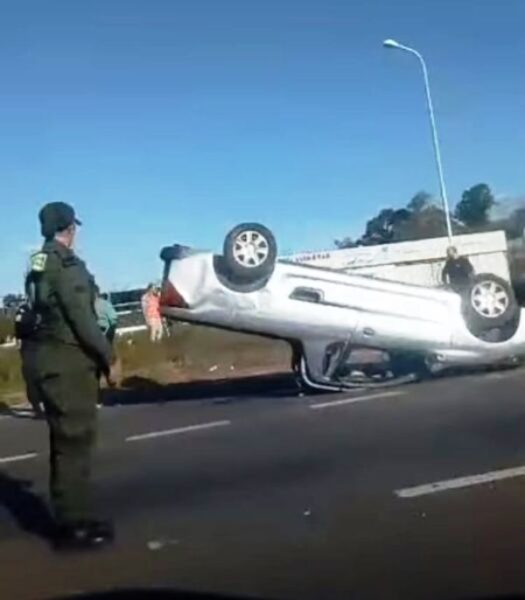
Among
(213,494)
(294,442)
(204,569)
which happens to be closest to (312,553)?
(204,569)

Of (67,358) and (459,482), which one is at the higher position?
(67,358)

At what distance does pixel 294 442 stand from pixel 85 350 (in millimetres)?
3983

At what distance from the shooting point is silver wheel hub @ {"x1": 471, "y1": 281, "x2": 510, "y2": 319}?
1412 cm

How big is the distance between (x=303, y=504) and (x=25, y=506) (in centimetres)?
202

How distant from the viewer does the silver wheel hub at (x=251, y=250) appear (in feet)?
44.7

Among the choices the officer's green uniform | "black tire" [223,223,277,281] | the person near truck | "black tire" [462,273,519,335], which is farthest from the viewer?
the person near truck

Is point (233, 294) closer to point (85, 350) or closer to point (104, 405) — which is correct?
point (104, 405)

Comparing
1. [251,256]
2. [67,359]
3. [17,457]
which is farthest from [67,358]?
[251,256]

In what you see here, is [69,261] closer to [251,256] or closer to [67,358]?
[67,358]

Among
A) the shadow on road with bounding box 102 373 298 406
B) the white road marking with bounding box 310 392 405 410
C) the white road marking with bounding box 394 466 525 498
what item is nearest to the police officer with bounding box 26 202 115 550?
the white road marking with bounding box 394 466 525 498

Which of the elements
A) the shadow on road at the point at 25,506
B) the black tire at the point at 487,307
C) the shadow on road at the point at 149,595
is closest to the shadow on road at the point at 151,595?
the shadow on road at the point at 149,595

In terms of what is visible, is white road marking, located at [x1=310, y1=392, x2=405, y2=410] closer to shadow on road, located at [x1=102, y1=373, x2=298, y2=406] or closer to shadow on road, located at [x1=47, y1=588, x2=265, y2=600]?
shadow on road, located at [x1=102, y1=373, x2=298, y2=406]

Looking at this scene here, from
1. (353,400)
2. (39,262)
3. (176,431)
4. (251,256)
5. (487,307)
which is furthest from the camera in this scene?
(487,307)

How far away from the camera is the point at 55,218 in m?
6.67
